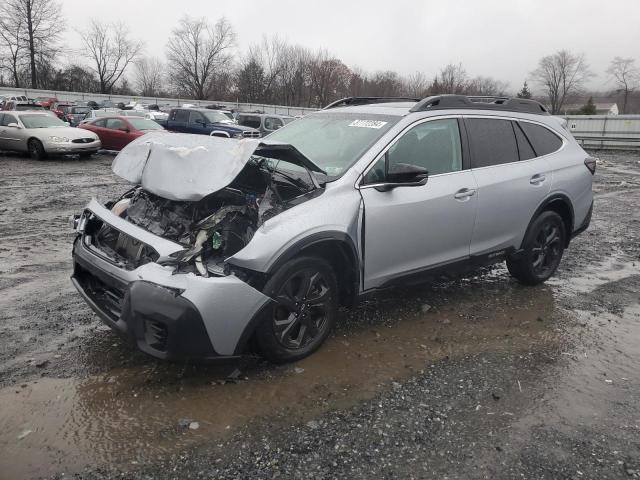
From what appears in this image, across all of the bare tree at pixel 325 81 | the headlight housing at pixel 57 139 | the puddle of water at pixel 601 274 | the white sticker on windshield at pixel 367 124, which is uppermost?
the bare tree at pixel 325 81

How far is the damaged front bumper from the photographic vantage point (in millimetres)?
2922

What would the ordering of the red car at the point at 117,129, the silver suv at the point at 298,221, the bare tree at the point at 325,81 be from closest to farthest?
the silver suv at the point at 298,221 < the red car at the point at 117,129 < the bare tree at the point at 325,81

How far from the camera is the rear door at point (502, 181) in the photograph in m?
4.56

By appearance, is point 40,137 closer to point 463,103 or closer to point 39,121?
point 39,121

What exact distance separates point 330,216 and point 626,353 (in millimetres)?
2609

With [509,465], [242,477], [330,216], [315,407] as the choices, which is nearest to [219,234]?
[330,216]

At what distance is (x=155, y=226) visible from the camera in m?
3.60

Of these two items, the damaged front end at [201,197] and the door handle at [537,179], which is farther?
the door handle at [537,179]

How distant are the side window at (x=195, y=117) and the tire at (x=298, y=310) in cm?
1856

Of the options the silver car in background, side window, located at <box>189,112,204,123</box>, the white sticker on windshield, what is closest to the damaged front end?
the white sticker on windshield

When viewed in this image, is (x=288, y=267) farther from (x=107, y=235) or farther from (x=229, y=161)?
(x=107, y=235)

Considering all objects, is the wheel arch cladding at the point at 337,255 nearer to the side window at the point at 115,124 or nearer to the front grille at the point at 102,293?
the front grille at the point at 102,293

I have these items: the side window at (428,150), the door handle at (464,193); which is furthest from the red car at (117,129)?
the door handle at (464,193)

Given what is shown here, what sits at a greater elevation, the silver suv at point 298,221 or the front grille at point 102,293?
the silver suv at point 298,221
